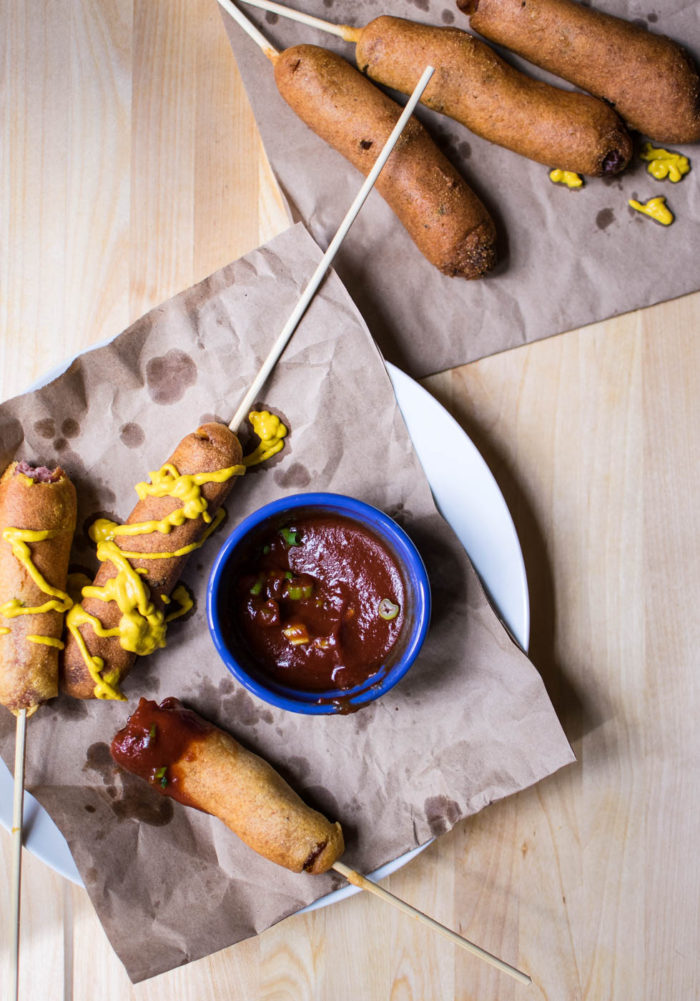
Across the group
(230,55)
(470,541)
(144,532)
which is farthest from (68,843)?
(230,55)

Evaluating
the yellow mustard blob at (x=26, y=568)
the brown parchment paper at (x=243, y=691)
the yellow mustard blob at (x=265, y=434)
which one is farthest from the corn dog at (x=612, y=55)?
the yellow mustard blob at (x=26, y=568)

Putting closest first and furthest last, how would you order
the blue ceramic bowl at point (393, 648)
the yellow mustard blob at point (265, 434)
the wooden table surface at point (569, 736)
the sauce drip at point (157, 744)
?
the blue ceramic bowl at point (393, 648)
the sauce drip at point (157, 744)
the yellow mustard blob at point (265, 434)
the wooden table surface at point (569, 736)

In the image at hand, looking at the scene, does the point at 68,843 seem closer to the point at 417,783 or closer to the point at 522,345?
the point at 417,783

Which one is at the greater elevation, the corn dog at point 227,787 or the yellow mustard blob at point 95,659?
the yellow mustard blob at point 95,659

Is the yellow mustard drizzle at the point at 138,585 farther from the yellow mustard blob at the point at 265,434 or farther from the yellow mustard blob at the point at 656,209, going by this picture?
the yellow mustard blob at the point at 656,209

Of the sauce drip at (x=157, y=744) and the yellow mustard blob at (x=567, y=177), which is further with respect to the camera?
the yellow mustard blob at (x=567, y=177)

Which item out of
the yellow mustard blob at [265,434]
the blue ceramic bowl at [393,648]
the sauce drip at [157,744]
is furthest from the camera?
the yellow mustard blob at [265,434]

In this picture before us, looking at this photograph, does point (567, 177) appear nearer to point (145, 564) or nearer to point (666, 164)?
point (666, 164)
